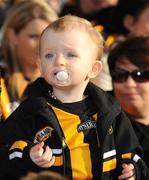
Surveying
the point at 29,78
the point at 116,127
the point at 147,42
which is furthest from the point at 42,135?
the point at 29,78

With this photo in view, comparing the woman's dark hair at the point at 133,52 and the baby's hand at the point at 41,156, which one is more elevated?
the woman's dark hair at the point at 133,52

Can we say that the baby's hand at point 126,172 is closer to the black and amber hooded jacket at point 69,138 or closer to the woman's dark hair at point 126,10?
the black and amber hooded jacket at point 69,138

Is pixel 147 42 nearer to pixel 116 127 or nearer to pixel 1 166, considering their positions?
pixel 116 127

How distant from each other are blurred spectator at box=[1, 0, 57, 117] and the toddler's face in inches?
88.0

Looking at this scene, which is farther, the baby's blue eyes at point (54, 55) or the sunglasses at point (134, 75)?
the sunglasses at point (134, 75)

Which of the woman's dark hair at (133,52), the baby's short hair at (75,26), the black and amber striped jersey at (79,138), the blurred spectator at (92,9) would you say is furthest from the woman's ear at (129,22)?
the black and amber striped jersey at (79,138)

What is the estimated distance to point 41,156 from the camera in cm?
376

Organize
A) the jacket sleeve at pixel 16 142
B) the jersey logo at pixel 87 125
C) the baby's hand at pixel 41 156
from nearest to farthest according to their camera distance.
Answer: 1. the baby's hand at pixel 41 156
2. the jacket sleeve at pixel 16 142
3. the jersey logo at pixel 87 125

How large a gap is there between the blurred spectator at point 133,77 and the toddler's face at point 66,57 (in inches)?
45.7

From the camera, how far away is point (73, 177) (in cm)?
395

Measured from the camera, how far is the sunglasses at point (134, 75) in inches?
→ 203

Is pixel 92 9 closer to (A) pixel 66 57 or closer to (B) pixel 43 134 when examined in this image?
(A) pixel 66 57

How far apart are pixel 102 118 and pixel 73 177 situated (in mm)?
331

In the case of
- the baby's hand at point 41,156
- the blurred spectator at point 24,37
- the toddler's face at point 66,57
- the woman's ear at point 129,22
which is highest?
the woman's ear at point 129,22
